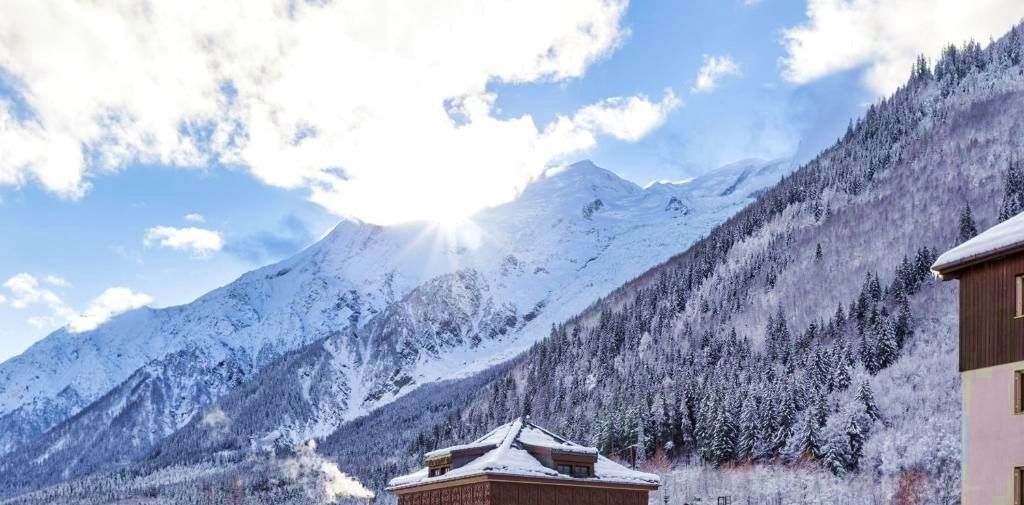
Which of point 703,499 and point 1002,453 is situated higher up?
point 1002,453

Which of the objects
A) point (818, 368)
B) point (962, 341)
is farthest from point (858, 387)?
point (962, 341)

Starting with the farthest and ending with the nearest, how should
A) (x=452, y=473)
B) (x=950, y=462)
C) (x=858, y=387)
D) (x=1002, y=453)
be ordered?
(x=858, y=387) → (x=950, y=462) → (x=452, y=473) → (x=1002, y=453)

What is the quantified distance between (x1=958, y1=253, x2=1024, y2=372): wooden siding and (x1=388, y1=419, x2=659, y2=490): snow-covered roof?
33.5m

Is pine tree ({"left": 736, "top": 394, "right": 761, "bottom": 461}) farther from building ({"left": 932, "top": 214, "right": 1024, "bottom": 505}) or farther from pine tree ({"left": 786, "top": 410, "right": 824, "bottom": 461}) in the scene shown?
building ({"left": 932, "top": 214, "right": 1024, "bottom": 505})

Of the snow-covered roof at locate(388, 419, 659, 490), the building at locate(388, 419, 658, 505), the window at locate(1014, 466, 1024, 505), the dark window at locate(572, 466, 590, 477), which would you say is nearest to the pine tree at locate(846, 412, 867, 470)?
the snow-covered roof at locate(388, 419, 659, 490)

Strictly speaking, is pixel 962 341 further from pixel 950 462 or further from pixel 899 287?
pixel 899 287

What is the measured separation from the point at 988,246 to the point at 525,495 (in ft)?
119

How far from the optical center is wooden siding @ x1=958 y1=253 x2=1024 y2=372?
37688 mm

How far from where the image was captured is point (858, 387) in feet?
559

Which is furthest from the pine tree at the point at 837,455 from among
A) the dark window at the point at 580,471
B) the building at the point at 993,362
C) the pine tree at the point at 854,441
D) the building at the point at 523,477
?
the building at the point at 993,362

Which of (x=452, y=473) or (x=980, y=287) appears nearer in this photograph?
(x=980, y=287)

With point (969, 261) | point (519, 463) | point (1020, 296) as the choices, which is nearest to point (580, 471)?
point (519, 463)

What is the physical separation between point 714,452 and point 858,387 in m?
21.0

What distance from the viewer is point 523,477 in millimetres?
68875
